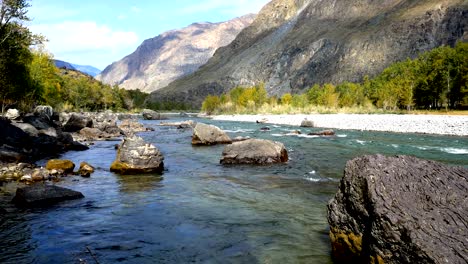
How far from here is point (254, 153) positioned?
69.1 feet

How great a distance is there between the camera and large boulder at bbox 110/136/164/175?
18047 mm

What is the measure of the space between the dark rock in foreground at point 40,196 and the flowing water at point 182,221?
0.50 m

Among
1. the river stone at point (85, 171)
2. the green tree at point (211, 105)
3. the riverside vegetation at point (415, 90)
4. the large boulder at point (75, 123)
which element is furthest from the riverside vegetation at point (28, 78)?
the riverside vegetation at point (415, 90)

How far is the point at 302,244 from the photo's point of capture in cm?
851

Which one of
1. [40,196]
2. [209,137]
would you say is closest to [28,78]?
[209,137]

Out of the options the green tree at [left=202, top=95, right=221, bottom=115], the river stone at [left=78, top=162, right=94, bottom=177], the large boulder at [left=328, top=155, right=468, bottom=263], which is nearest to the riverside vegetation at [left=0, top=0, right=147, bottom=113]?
the river stone at [left=78, top=162, right=94, bottom=177]

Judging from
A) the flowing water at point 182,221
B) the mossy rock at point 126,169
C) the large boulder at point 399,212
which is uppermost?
the large boulder at point 399,212

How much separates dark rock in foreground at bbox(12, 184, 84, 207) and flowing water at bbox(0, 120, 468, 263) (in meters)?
0.50

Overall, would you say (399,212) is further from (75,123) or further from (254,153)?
(75,123)

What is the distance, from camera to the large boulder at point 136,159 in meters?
18.0

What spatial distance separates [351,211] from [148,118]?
342 feet

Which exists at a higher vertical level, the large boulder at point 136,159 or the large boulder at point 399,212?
the large boulder at point 399,212

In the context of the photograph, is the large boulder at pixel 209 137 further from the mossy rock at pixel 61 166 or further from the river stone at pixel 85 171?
the mossy rock at pixel 61 166

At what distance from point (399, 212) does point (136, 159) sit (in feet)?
47.8
